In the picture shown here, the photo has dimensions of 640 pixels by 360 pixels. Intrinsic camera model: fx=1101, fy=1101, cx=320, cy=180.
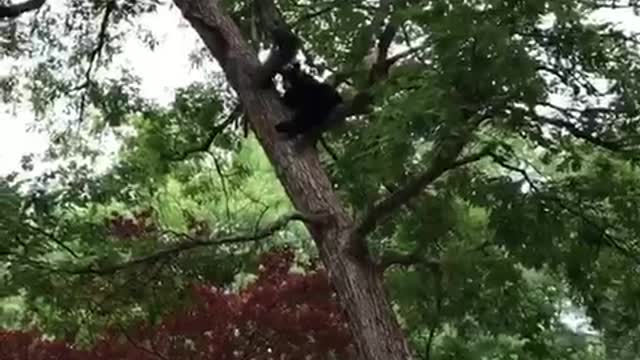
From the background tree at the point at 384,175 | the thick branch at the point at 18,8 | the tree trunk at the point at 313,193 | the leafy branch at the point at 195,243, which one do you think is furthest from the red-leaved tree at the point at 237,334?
the thick branch at the point at 18,8

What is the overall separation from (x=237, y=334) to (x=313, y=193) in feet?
4.09

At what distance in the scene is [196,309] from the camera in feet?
16.0

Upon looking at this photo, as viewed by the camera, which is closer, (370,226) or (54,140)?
(370,226)

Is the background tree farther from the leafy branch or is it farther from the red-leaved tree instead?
the red-leaved tree

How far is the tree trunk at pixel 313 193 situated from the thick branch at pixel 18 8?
2.18 feet

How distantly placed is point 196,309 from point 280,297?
1.25 ft

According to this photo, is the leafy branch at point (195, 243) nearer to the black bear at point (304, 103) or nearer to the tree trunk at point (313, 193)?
the tree trunk at point (313, 193)

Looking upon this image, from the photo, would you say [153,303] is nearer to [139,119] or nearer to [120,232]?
[120,232]

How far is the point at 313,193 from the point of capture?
3.90m

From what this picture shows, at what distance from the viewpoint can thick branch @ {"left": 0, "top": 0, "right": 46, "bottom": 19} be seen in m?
4.57

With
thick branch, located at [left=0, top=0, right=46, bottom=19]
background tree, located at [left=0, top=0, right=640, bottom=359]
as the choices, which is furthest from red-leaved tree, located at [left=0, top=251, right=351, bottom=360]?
thick branch, located at [left=0, top=0, right=46, bottom=19]

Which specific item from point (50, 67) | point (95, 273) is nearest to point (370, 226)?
point (95, 273)

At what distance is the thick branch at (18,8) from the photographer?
457 cm

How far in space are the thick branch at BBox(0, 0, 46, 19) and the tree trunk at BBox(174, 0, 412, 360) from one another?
2.18ft
